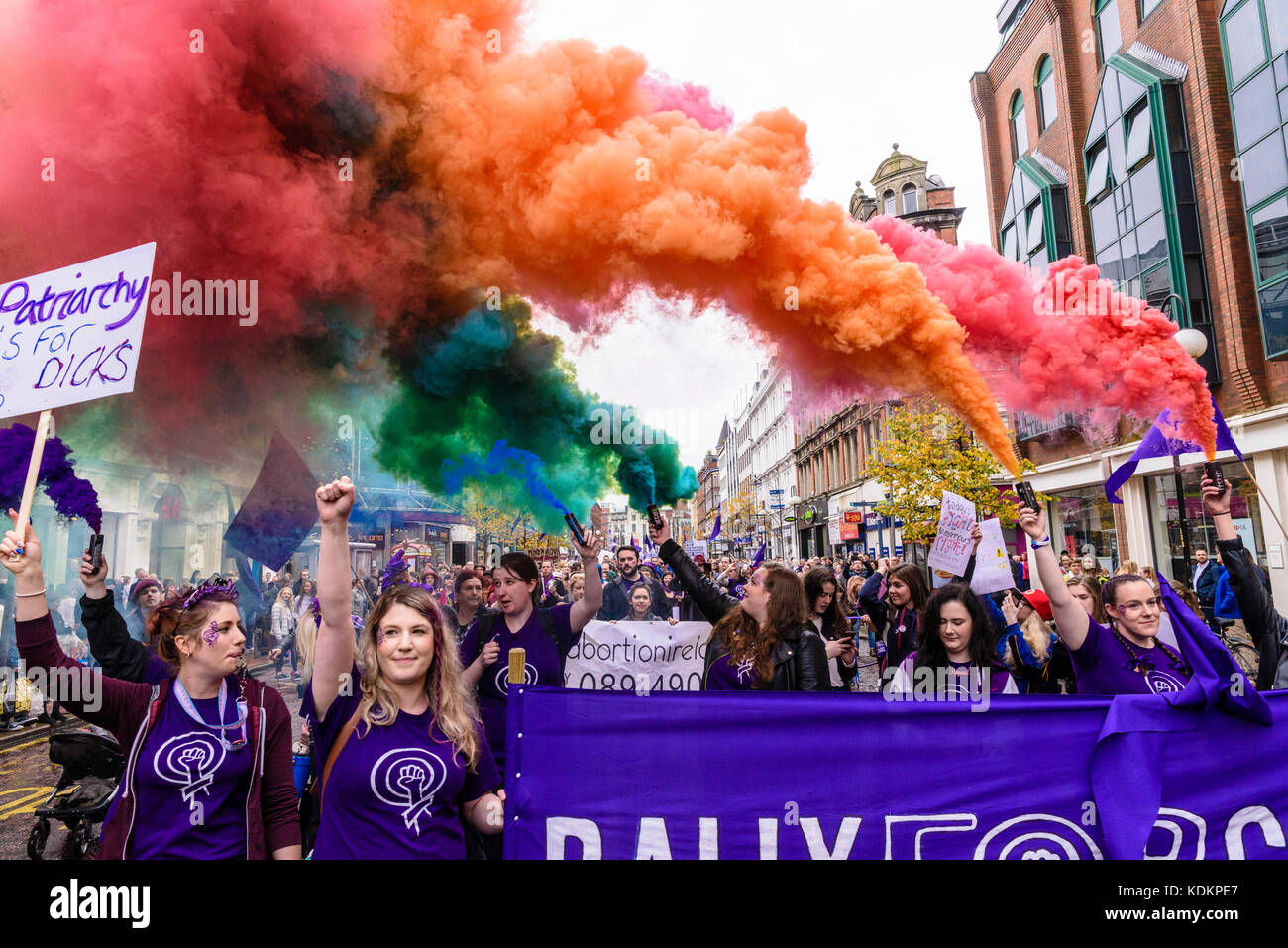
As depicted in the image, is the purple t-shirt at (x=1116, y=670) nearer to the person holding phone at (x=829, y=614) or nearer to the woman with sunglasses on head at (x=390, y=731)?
the person holding phone at (x=829, y=614)

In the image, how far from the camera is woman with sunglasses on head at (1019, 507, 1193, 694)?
343 centimetres

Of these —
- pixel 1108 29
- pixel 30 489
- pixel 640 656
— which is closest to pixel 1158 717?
pixel 30 489

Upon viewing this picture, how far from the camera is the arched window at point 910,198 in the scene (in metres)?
40.0

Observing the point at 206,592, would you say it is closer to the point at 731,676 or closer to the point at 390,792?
the point at 390,792

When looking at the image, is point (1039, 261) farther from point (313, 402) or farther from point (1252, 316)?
point (313, 402)

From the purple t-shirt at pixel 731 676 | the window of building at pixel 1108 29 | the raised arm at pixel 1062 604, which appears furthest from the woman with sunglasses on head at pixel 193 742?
the window of building at pixel 1108 29

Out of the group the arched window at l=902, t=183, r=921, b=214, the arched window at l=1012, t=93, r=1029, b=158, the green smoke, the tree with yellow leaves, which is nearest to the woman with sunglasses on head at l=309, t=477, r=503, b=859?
the green smoke

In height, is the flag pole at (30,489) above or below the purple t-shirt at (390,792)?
above

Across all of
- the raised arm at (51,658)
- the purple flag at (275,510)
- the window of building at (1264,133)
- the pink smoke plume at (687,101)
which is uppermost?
the window of building at (1264,133)

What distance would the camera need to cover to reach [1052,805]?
301 centimetres

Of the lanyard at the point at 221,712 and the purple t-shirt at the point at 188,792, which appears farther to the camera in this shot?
the lanyard at the point at 221,712

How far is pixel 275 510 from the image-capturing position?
7.38 m

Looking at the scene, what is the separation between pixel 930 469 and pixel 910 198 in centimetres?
2277

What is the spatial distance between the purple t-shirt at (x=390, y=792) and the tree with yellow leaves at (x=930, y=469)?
22.9m
